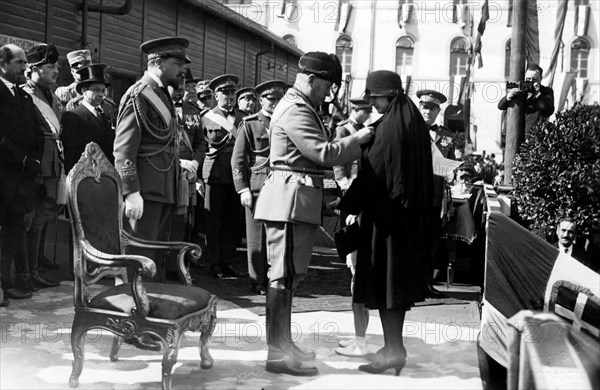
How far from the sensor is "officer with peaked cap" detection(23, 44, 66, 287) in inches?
264

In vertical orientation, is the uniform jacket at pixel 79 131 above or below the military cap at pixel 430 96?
below

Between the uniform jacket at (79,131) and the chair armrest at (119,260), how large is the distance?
2663 mm

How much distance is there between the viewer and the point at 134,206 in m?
4.96

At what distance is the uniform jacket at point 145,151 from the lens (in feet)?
16.5

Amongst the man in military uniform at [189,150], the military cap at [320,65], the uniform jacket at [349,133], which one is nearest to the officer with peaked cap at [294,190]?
the military cap at [320,65]

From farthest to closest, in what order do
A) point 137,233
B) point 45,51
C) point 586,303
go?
1. point 45,51
2. point 137,233
3. point 586,303

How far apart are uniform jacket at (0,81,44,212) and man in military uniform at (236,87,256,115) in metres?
2.59

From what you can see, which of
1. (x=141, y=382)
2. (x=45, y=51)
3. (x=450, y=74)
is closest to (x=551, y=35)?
(x=450, y=74)

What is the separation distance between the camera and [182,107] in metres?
8.00

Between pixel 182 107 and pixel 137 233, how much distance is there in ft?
10.2

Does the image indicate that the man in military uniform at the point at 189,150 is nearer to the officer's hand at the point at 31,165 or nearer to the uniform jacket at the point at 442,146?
the officer's hand at the point at 31,165

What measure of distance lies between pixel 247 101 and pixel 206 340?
4232 mm

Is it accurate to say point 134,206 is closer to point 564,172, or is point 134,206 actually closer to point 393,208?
point 393,208

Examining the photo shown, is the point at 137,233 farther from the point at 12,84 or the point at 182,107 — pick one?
the point at 182,107
